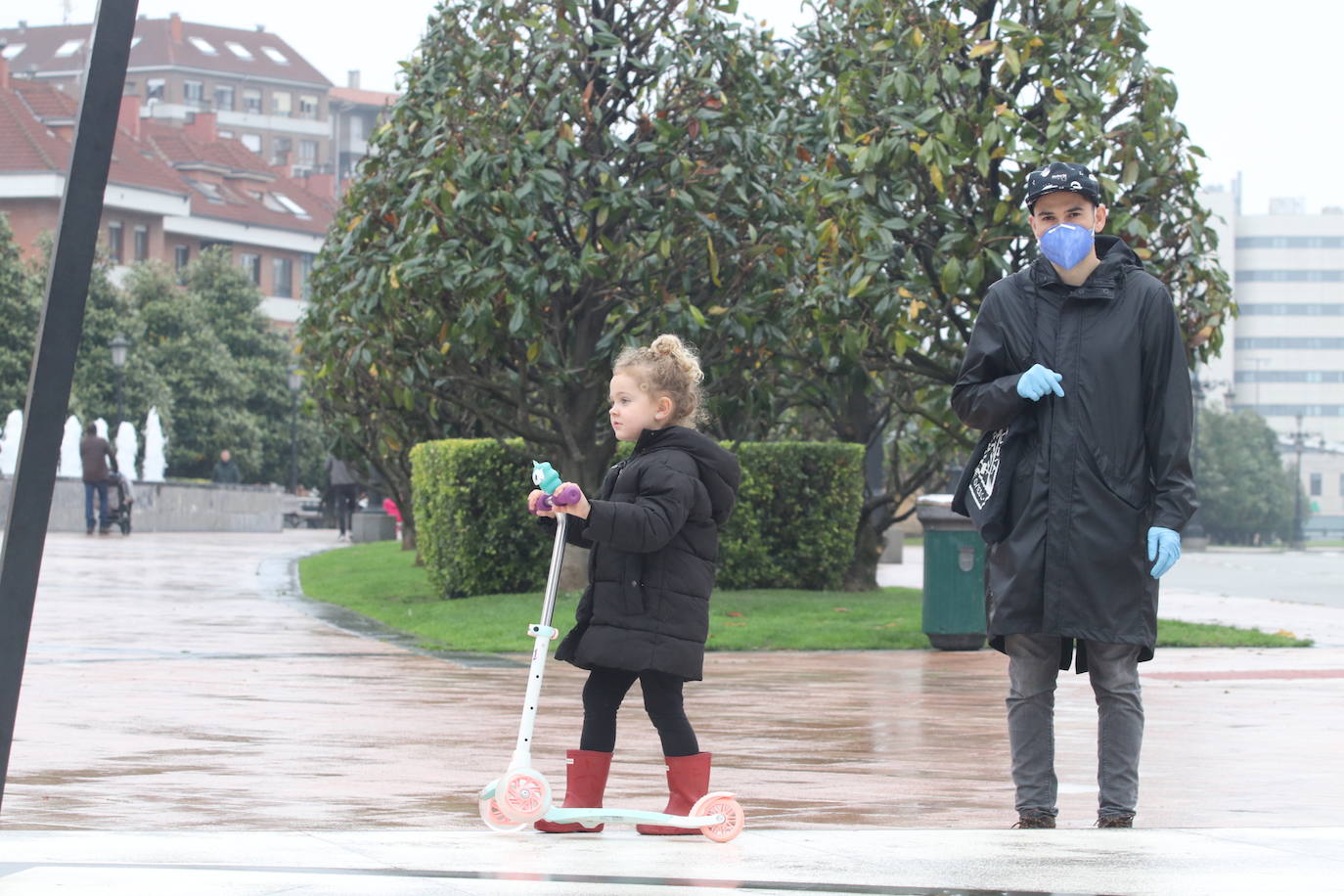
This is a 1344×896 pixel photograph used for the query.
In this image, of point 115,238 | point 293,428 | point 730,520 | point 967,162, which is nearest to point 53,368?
point 967,162

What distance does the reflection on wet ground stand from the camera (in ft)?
22.3

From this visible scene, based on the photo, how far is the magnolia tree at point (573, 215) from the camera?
16.5 m

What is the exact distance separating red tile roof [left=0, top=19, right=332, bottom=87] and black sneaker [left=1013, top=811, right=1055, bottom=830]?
418 ft

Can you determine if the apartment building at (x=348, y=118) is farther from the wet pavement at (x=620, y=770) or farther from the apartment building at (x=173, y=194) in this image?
the wet pavement at (x=620, y=770)

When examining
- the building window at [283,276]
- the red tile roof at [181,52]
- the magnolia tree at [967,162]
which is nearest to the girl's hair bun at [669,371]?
the magnolia tree at [967,162]

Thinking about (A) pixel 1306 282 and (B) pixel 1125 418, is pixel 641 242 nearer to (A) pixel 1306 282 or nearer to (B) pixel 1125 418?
(B) pixel 1125 418

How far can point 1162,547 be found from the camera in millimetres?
5605

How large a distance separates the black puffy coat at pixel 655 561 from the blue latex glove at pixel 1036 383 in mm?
861

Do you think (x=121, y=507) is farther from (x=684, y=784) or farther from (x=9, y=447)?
(x=684, y=784)

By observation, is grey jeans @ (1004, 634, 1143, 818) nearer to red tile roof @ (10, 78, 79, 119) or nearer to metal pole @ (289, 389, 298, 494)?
metal pole @ (289, 389, 298, 494)

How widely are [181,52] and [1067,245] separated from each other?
12992 cm

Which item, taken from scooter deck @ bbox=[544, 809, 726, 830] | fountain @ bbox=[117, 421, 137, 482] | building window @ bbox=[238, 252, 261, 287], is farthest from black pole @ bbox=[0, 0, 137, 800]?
building window @ bbox=[238, 252, 261, 287]

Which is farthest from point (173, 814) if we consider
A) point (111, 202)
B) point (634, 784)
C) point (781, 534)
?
point (111, 202)

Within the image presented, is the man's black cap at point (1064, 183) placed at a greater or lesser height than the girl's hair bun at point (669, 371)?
greater
